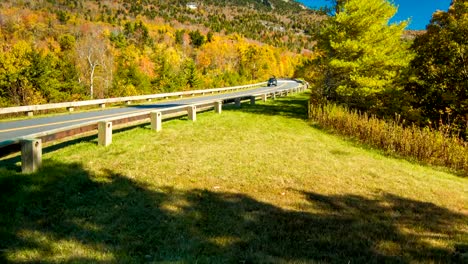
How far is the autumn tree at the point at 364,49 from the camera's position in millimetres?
15156

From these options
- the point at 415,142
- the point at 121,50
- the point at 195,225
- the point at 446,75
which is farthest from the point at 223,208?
the point at 121,50

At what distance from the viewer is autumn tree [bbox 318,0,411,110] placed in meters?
15.2

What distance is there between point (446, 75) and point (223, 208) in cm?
1201

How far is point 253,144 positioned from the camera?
31.4 feet

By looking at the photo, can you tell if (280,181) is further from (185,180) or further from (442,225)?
(442,225)

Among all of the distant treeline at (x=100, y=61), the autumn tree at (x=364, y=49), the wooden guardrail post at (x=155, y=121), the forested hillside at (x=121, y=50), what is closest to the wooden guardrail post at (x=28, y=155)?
the wooden guardrail post at (x=155, y=121)

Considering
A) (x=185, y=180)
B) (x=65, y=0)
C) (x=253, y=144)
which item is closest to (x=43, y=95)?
(x=253, y=144)

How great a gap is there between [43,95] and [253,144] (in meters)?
25.0

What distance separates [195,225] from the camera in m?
4.31

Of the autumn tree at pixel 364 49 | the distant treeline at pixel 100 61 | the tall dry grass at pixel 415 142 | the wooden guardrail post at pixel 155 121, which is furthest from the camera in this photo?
the distant treeline at pixel 100 61

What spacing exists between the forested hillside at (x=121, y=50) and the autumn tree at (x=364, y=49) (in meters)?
3.43

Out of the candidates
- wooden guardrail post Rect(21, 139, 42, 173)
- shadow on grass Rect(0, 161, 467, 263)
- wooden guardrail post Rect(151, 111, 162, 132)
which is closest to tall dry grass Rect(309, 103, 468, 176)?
shadow on grass Rect(0, 161, 467, 263)

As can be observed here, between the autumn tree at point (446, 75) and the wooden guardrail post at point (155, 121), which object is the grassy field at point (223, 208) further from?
the autumn tree at point (446, 75)

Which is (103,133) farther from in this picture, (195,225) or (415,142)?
(415,142)
